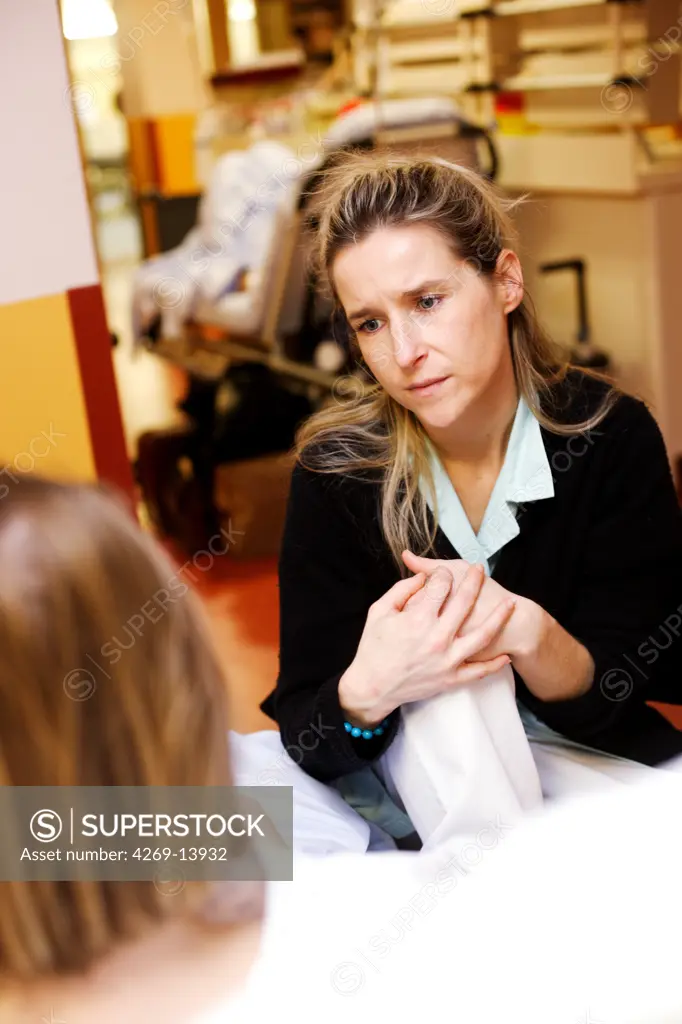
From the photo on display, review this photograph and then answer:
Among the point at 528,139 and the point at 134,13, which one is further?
the point at 528,139

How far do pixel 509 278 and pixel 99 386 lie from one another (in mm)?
765

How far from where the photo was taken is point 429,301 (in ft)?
3.43

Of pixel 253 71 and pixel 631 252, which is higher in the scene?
pixel 253 71

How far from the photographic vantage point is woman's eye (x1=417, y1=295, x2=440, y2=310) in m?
1.04

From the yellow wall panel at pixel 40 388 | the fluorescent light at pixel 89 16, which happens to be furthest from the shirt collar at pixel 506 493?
the fluorescent light at pixel 89 16

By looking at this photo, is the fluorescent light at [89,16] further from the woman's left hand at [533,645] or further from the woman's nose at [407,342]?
the woman's left hand at [533,645]

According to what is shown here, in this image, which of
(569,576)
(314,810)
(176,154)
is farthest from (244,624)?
(176,154)

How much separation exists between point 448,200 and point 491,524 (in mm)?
310

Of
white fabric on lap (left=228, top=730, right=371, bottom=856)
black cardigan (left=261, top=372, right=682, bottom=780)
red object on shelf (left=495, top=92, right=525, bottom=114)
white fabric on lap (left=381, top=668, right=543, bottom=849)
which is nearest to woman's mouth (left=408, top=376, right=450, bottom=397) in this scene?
black cardigan (left=261, top=372, right=682, bottom=780)

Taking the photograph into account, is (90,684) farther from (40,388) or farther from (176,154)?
(176,154)

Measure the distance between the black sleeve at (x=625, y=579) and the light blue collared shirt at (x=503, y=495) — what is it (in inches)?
2.6

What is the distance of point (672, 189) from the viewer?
9.27 ft

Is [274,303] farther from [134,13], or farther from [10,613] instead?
[10,613]

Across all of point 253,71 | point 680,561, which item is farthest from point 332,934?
point 253,71
